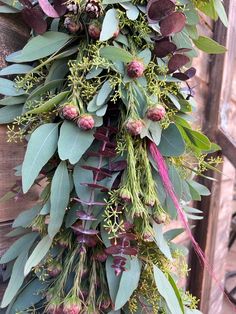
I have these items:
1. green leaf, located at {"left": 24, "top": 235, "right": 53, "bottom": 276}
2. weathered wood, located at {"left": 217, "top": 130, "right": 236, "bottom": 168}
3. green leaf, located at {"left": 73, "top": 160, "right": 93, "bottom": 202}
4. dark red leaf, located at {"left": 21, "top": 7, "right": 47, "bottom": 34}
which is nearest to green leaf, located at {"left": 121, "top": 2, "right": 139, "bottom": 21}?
dark red leaf, located at {"left": 21, "top": 7, "right": 47, "bottom": 34}

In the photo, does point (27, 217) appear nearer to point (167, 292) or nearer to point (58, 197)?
point (58, 197)

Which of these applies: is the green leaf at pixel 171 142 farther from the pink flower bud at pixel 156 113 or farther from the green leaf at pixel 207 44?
the green leaf at pixel 207 44

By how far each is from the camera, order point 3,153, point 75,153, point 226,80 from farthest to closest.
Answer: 1. point 226,80
2. point 3,153
3. point 75,153

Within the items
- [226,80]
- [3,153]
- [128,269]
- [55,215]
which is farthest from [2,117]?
[226,80]

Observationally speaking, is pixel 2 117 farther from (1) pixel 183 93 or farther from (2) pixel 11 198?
(1) pixel 183 93

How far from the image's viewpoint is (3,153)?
1.97 ft

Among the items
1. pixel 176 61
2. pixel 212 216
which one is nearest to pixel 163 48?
pixel 176 61

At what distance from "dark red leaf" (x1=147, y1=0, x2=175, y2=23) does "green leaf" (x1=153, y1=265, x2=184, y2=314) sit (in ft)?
1.21

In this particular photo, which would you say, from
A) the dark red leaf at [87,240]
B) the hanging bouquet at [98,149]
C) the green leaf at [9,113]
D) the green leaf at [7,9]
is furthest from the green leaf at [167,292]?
the green leaf at [7,9]

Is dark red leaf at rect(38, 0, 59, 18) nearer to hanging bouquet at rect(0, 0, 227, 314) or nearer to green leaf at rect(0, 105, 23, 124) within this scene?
hanging bouquet at rect(0, 0, 227, 314)

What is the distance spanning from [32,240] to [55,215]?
0.36 ft

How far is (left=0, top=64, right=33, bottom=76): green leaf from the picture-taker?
542mm

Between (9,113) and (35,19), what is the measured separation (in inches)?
5.8

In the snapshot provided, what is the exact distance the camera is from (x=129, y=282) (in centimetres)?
51
